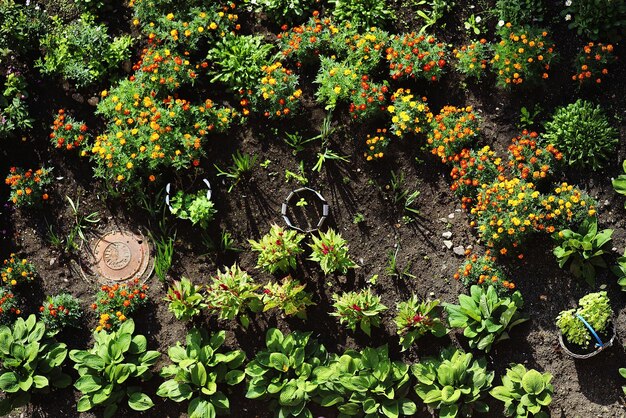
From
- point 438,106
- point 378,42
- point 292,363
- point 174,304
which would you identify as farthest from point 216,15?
point 292,363

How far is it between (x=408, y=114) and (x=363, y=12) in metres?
1.25

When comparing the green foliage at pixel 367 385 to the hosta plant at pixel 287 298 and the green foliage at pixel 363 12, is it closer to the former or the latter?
the hosta plant at pixel 287 298

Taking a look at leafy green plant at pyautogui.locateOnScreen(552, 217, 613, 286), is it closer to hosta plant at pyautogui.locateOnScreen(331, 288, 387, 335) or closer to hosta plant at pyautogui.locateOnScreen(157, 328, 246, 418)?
hosta plant at pyautogui.locateOnScreen(331, 288, 387, 335)

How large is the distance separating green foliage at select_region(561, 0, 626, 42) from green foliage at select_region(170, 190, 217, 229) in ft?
13.9

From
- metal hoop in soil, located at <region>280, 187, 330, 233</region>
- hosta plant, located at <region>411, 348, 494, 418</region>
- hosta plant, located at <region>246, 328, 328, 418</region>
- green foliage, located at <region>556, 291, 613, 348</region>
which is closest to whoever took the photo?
green foliage, located at <region>556, 291, 613, 348</region>

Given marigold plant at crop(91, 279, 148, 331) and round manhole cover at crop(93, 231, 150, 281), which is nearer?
marigold plant at crop(91, 279, 148, 331)

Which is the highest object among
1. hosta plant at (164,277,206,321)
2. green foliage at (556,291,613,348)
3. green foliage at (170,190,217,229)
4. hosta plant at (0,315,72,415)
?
green foliage at (170,190,217,229)

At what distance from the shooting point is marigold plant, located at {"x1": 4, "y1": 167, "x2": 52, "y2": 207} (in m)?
8.40

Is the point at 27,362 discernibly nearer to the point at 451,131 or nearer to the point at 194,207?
the point at 194,207

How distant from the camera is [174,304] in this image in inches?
313

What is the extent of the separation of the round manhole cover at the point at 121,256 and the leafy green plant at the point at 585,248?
4.36 meters

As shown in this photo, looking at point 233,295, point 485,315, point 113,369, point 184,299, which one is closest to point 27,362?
point 113,369

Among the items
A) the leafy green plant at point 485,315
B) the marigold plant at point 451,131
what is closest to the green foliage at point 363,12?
the marigold plant at point 451,131

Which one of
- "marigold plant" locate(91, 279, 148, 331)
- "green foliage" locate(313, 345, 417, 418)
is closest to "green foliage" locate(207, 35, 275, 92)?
"marigold plant" locate(91, 279, 148, 331)
